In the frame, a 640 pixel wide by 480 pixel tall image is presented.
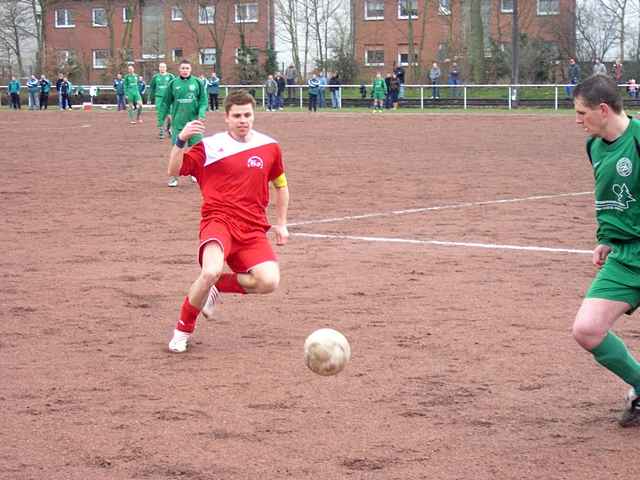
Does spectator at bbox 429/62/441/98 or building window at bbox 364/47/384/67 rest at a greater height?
building window at bbox 364/47/384/67

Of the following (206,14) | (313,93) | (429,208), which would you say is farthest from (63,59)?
(429,208)

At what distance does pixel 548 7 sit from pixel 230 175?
5844 cm

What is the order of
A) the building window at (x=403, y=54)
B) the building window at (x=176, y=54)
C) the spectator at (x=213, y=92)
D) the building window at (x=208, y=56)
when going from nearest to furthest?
the spectator at (x=213, y=92) → the building window at (x=403, y=54) → the building window at (x=208, y=56) → the building window at (x=176, y=54)

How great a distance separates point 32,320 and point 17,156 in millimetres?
16204

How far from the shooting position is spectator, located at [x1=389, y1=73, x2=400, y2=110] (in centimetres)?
4620

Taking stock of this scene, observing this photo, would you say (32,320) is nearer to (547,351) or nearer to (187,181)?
(547,351)

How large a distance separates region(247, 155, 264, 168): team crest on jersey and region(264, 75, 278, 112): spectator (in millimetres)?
40135

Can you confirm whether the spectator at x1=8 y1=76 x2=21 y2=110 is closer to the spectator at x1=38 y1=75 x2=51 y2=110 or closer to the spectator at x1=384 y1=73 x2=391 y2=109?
the spectator at x1=38 y1=75 x2=51 y2=110

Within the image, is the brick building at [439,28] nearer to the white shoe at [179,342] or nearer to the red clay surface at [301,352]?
the red clay surface at [301,352]

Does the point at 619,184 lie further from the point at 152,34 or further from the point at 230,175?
the point at 152,34

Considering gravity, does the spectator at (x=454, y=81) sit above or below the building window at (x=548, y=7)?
below

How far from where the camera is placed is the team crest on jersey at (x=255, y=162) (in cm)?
725

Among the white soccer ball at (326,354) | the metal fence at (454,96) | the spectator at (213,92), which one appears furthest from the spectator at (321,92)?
the white soccer ball at (326,354)

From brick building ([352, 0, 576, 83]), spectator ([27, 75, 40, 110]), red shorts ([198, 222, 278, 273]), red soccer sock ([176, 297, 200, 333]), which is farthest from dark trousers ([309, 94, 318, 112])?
red soccer sock ([176, 297, 200, 333])
